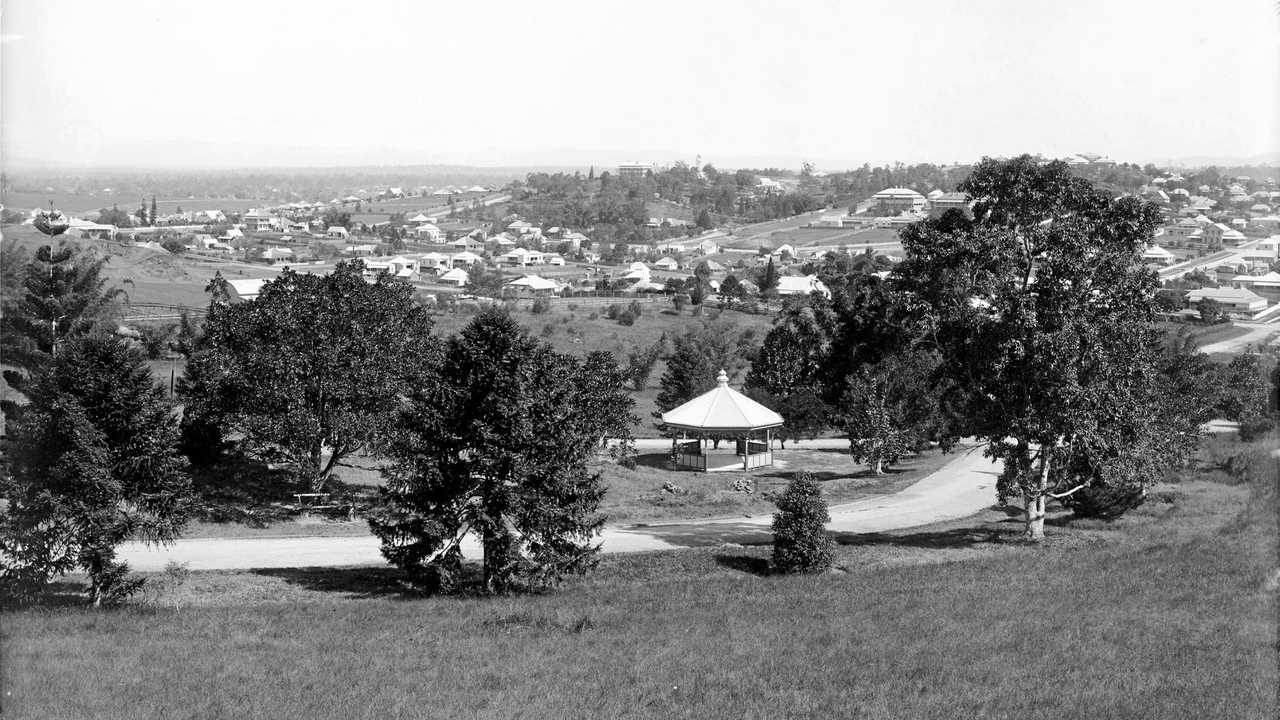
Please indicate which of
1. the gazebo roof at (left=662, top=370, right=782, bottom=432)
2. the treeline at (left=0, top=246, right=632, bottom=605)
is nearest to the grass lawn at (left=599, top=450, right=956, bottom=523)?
the gazebo roof at (left=662, top=370, right=782, bottom=432)

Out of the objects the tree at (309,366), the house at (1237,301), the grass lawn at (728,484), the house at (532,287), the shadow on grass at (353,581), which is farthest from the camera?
the house at (532,287)

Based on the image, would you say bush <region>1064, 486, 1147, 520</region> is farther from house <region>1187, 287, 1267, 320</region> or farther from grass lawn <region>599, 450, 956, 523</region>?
house <region>1187, 287, 1267, 320</region>

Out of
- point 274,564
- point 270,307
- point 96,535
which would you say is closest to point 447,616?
point 96,535

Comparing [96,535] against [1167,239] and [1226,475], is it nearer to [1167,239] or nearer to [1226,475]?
[1226,475]

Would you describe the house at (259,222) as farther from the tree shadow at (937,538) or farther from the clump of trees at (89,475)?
the clump of trees at (89,475)

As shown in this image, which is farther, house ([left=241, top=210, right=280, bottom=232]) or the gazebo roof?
house ([left=241, top=210, right=280, bottom=232])

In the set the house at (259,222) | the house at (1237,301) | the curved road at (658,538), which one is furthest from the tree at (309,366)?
the house at (259,222)
